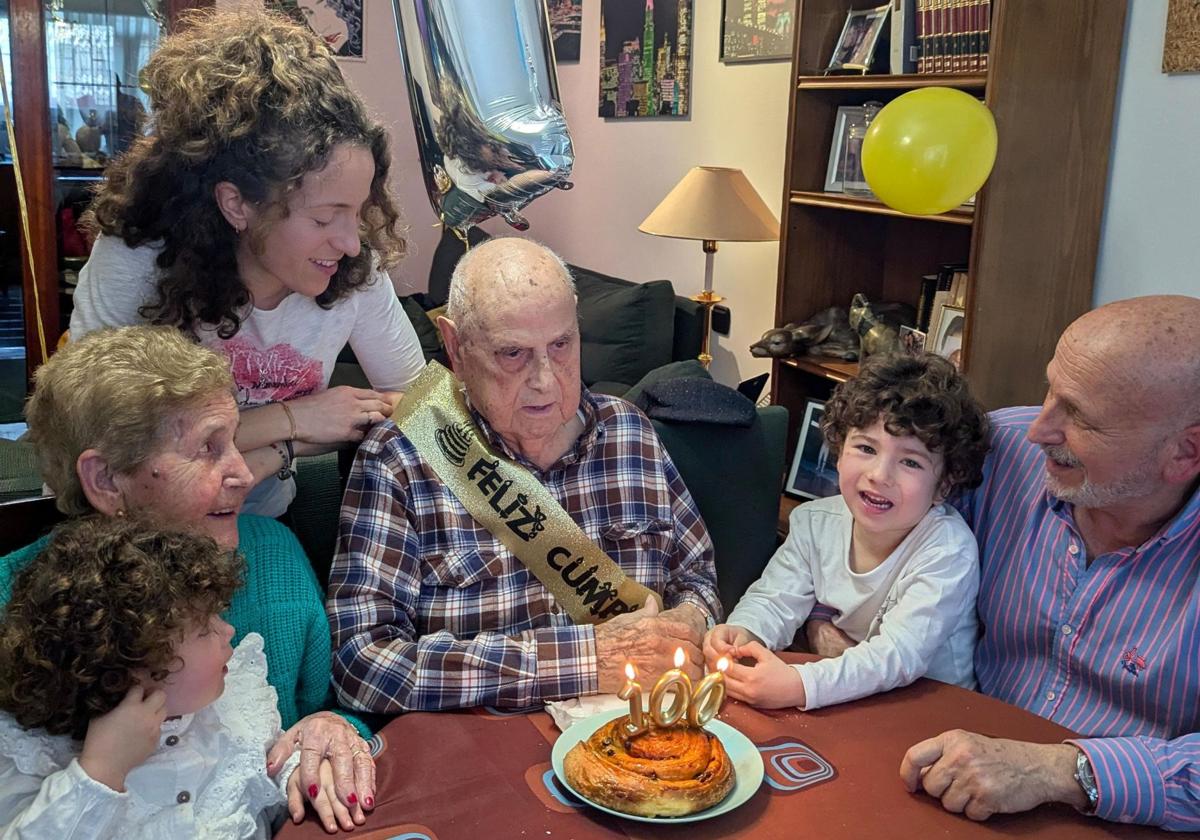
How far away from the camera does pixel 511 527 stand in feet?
5.80

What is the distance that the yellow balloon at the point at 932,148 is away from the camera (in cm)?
232

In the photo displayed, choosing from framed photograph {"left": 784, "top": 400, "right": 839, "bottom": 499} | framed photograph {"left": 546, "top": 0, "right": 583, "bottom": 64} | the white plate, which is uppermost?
framed photograph {"left": 546, "top": 0, "right": 583, "bottom": 64}

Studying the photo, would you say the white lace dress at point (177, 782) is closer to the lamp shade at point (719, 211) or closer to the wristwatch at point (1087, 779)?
the wristwatch at point (1087, 779)

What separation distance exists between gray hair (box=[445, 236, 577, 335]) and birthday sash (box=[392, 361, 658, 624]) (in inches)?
5.7

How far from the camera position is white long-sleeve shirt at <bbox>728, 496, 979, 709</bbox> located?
4.99ft

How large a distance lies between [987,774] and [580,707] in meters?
0.53

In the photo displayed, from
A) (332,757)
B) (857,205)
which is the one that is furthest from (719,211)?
(332,757)

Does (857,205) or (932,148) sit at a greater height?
(932,148)

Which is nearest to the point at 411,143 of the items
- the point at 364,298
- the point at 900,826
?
the point at 364,298

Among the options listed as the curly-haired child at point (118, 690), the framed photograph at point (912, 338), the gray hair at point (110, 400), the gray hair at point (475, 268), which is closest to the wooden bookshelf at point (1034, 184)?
the framed photograph at point (912, 338)

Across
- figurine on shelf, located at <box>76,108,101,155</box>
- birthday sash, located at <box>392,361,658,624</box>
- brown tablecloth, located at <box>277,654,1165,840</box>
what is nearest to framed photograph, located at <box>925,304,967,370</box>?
birthday sash, located at <box>392,361,658,624</box>

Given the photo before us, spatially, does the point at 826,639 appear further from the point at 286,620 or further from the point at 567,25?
the point at 567,25

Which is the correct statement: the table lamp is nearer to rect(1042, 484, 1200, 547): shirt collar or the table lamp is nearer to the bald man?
the bald man

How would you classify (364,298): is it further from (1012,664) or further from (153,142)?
(1012,664)
